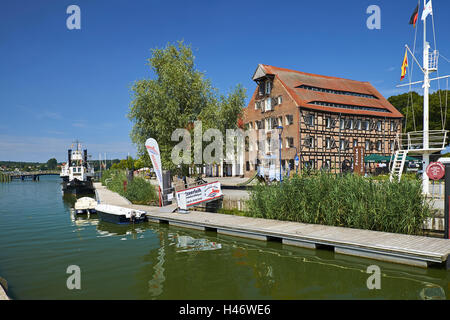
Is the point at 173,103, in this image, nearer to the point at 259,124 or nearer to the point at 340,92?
the point at 259,124

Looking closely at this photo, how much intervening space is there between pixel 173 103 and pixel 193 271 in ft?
47.0

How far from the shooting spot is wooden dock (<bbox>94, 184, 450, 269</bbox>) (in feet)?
27.2

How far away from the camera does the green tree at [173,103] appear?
21.2m

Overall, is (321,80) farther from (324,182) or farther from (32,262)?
(32,262)

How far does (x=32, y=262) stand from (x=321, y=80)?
41188 millimetres

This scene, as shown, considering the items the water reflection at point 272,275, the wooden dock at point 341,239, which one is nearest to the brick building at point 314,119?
the wooden dock at point 341,239

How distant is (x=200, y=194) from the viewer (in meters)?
16.3

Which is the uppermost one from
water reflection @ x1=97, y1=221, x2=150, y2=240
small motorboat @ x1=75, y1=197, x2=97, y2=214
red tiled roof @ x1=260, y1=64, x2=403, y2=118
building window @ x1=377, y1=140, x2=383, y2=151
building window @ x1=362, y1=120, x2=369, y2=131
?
red tiled roof @ x1=260, y1=64, x2=403, y2=118

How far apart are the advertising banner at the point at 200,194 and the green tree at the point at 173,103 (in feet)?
16.5

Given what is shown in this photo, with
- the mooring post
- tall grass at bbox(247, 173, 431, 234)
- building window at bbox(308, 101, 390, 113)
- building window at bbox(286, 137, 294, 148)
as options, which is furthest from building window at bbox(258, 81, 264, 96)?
the mooring post

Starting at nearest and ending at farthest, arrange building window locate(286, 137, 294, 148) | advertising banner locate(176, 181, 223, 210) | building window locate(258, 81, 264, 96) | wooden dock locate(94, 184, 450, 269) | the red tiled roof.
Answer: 1. wooden dock locate(94, 184, 450, 269)
2. advertising banner locate(176, 181, 223, 210)
3. building window locate(286, 137, 294, 148)
4. the red tiled roof
5. building window locate(258, 81, 264, 96)

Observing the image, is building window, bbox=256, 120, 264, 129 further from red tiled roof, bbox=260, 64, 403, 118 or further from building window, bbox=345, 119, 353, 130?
building window, bbox=345, 119, 353, 130

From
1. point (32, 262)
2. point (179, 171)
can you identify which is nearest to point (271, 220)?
point (32, 262)

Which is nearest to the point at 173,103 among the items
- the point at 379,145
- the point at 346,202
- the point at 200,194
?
the point at 200,194
